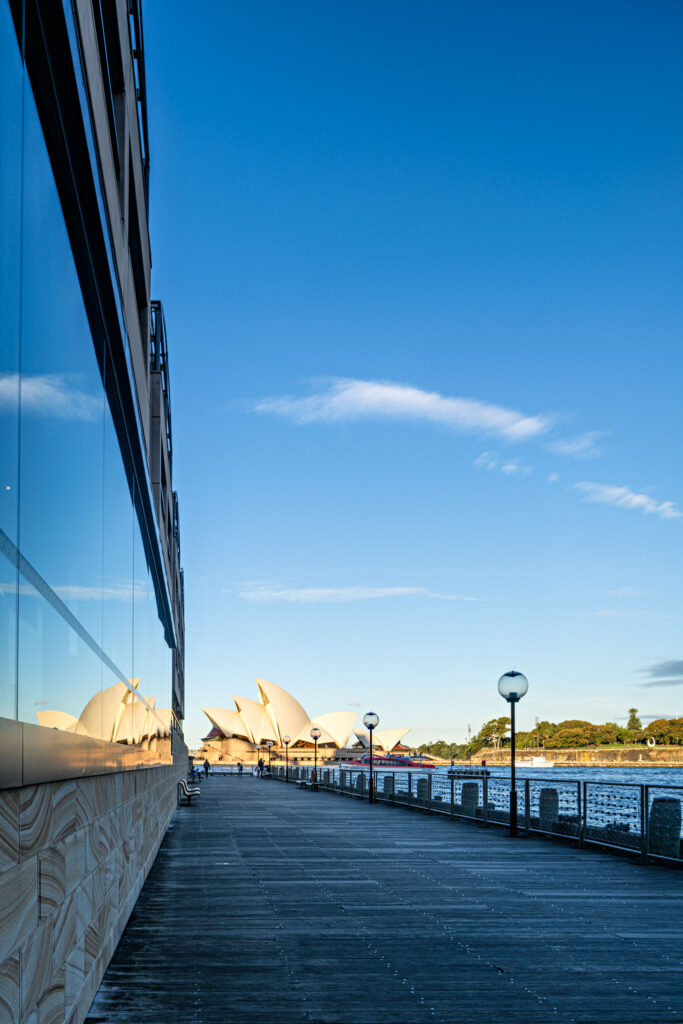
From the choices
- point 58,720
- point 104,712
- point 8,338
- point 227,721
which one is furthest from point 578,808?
point 227,721

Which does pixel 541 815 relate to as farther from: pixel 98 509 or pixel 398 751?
pixel 398 751

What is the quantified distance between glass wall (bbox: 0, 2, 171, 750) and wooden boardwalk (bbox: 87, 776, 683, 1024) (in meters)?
1.77

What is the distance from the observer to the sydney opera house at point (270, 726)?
366 ft

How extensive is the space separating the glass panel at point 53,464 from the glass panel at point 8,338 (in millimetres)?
151

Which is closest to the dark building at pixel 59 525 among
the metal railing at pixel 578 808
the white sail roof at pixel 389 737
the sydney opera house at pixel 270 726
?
the metal railing at pixel 578 808

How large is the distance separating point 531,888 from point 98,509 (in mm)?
7337

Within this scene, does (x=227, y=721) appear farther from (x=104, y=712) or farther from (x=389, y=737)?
(x=104, y=712)

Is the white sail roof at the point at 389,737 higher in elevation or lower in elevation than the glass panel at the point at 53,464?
lower

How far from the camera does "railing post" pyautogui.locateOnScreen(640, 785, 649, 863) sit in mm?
14107

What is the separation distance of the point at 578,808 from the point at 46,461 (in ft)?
46.7

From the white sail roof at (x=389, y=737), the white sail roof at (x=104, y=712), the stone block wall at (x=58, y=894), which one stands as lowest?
the white sail roof at (x=389, y=737)

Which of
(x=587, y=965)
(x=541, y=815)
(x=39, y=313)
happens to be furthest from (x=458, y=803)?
(x=39, y=313)

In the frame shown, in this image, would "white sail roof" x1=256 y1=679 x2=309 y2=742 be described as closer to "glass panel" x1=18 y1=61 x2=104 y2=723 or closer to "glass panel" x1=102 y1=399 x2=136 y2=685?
"glass panel" x1=102 y1=399 x2=136 y2=685

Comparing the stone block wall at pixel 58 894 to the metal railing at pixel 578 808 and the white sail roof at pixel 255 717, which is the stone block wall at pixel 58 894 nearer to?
the metal railing at pixel 578 808
